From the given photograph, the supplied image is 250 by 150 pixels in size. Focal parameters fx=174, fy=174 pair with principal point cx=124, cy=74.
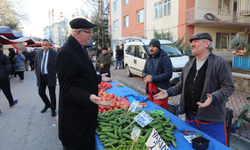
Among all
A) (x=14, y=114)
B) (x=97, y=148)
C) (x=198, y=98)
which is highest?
(x=198, y=98)

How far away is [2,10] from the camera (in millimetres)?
21578

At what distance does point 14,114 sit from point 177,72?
20.7 ft

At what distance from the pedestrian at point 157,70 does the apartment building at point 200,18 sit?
11.3 metres

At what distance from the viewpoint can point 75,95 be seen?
186 centimetres

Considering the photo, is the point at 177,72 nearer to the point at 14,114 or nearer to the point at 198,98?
the point at 198,98

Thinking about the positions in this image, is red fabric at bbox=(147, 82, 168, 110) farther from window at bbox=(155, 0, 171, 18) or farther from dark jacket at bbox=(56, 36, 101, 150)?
window at bbox=(155, 0, 171, 18)

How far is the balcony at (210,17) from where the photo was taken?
1396 cm

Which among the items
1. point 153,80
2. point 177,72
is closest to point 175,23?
point 177,72

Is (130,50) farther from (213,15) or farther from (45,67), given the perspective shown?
(213,15)

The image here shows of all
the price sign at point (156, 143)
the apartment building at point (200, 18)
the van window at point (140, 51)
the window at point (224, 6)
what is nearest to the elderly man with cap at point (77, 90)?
the price sign at point (156, 143)

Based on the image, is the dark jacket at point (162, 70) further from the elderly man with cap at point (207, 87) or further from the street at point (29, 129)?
the street at point (29, 129)

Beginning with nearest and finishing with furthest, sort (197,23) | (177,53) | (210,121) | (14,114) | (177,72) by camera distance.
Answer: (210,121) → (14,114) → (177,72) → (177,53) → (197,23)

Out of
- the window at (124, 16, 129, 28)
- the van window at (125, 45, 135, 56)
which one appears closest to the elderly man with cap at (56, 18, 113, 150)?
the van window at (125, 45, 135, 56)

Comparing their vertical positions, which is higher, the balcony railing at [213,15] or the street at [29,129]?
the balcony railing at [213,15]
